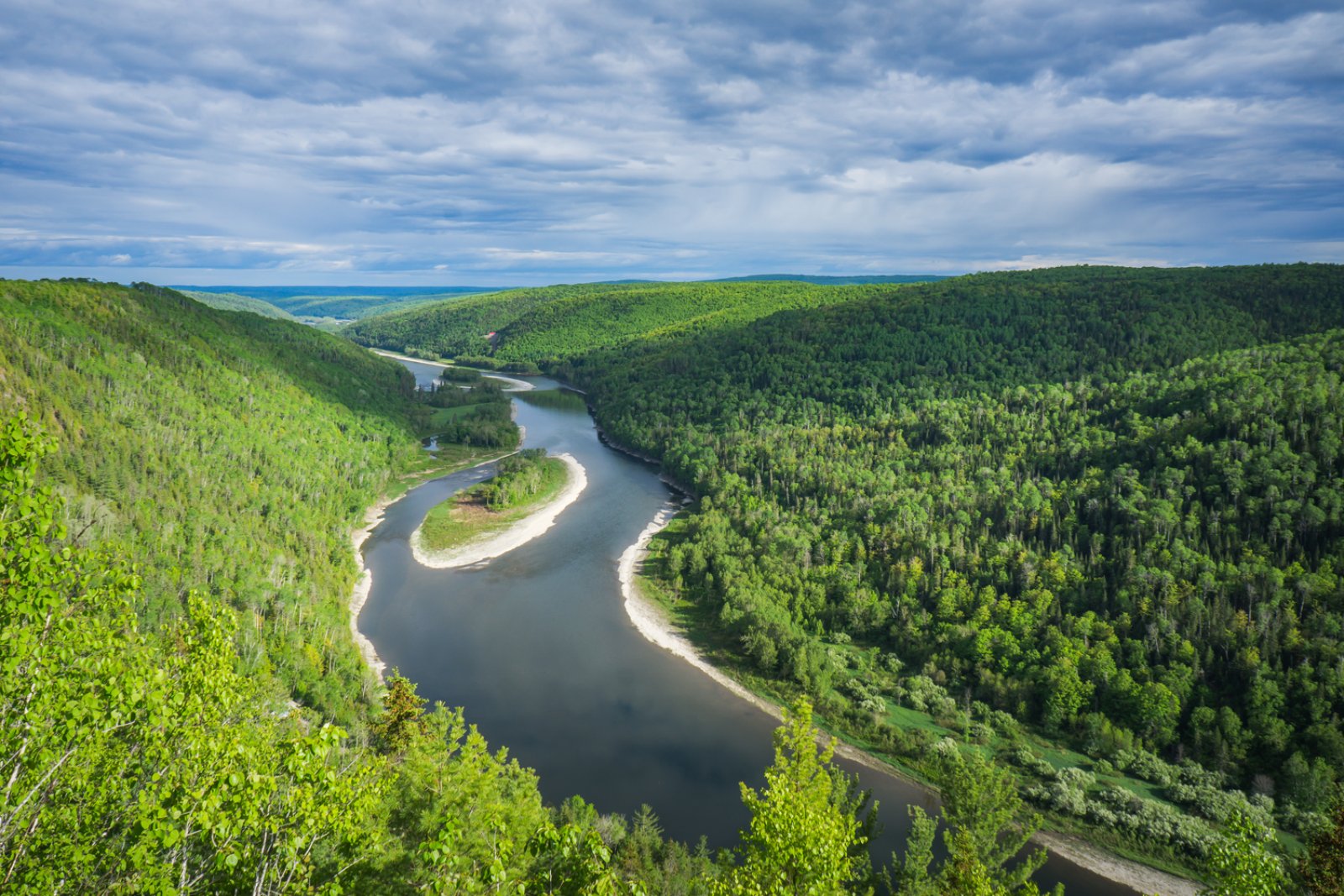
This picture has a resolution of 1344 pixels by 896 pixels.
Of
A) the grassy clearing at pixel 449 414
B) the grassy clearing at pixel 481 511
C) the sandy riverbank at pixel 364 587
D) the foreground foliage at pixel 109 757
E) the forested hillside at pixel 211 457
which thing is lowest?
the sandy riverbank at pixel 364 587

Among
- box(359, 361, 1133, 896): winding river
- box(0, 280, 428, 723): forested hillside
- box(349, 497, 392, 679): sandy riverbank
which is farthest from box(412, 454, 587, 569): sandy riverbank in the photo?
box(0, 280, 428, 723): forested hillside

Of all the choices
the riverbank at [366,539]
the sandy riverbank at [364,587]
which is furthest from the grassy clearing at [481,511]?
the riverbank at [366,539]

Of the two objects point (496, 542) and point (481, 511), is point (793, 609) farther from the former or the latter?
point (481, 511)

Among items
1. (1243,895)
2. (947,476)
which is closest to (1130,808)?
(1243,895)

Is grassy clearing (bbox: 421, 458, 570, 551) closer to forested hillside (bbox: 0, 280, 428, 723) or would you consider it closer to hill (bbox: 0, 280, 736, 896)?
forested hillside (bbox: 0, 280, 428, 723)

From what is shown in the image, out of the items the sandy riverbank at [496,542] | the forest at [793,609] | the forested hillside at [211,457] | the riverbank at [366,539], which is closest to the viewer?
the forest at [793,609]

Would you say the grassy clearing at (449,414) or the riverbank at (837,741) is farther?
the grassy clearing at (449,414)

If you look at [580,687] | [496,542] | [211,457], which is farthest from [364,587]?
[580,687]

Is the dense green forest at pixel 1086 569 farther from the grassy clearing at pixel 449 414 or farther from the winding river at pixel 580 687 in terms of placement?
the grassy clearing at pixel 449 414

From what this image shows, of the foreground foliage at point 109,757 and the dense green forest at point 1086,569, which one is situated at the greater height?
the foreground foliage at point 109,757
